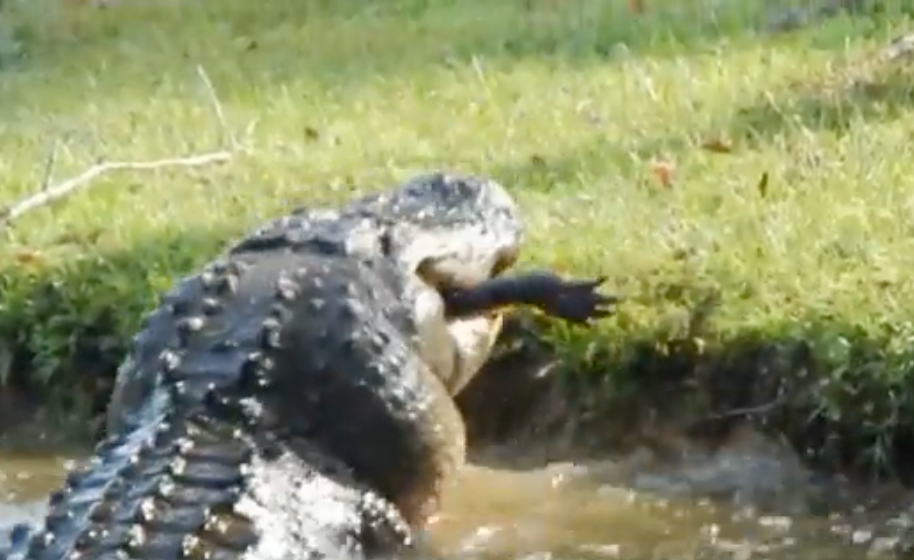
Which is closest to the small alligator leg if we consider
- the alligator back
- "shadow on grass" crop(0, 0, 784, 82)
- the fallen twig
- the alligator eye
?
the alligator eye

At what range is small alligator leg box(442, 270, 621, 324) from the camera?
18.6 feet

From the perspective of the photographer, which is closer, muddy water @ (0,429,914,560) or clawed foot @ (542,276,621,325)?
muddy water @ (0,429,914,560)

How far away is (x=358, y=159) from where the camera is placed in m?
8.08

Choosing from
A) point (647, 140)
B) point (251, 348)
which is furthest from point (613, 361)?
point (647, 140)

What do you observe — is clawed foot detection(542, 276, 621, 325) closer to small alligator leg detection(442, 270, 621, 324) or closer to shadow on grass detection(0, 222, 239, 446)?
small alligator leg detection(442, 270, 621, 324)

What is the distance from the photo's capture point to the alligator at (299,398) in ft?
14.6

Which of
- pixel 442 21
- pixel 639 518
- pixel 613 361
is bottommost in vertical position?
pixel 639 518

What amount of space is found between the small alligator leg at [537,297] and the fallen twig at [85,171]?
232 cm

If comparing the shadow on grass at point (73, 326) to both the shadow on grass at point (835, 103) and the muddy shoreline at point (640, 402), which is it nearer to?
the muddy shoreline at point (640, 402)

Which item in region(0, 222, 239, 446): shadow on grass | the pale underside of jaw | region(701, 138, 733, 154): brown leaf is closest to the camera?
the pale underside of jaw

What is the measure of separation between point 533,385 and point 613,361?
0.28 meters

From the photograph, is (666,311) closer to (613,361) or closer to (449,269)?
(613,361)

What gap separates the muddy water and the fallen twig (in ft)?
5.79

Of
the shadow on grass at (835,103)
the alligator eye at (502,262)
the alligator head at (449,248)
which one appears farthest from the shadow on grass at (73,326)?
the shadow on grass at (835,103)
